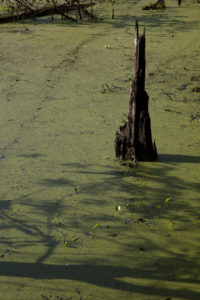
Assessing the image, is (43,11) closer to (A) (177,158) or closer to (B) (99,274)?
(A) (177,158)

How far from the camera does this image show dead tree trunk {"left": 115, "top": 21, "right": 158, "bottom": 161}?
9.15 ft

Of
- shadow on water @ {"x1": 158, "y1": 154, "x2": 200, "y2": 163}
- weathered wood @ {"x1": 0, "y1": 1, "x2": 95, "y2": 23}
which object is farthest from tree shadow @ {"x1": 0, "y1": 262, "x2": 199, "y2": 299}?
weathered wood @ {"x1": 0, "y1": 1, "x2": 95, "y2": 23}

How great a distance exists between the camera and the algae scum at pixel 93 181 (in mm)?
1979

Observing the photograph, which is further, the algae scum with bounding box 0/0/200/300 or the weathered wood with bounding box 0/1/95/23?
the weathered wood with bounding box 0/1/95/23

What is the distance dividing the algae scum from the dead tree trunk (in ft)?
0.29

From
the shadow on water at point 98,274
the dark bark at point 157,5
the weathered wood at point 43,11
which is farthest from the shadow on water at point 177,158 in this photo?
the dark bark at point 157,5

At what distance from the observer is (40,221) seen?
2357 millimetres

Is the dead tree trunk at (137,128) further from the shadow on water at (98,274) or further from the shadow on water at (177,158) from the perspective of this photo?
the shadow on water at (98,274)

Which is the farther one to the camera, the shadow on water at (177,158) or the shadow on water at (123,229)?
the shadow on water at (177,158)

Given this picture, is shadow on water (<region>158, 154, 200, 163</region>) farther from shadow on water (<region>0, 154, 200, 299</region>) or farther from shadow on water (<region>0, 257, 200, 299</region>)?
shadow on water (<region>0, 257, 200, 299</region>)

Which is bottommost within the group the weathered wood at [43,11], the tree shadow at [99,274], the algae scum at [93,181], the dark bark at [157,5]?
the tree shadow at [99,274]

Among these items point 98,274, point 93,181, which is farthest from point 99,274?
point 93,181

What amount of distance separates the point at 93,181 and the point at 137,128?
0.46 meters

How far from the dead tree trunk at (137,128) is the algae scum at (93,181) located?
0.29ft
